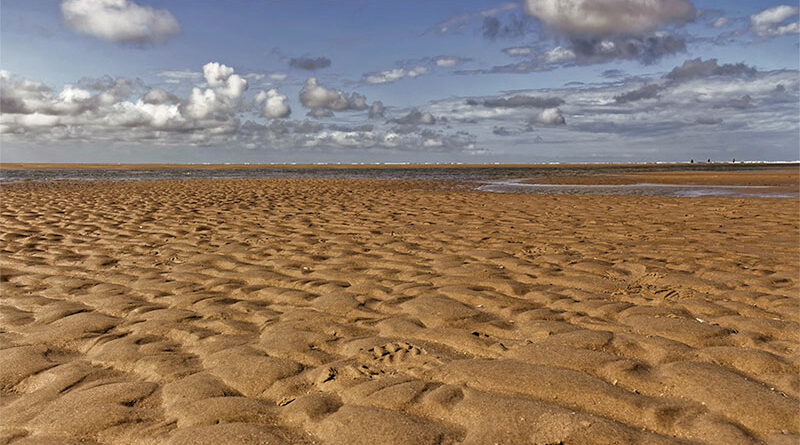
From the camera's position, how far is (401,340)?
3996 millimetres

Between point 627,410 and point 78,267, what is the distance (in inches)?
254

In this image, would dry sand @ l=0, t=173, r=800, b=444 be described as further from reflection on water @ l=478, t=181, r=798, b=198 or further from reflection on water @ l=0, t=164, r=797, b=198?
reflection on water @ l=0, t=164, r=797, b=198

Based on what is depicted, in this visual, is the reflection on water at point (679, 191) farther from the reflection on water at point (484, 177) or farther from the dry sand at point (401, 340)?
the dry sand at point (401, 340)

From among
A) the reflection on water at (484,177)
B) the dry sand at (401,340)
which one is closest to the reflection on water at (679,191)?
the reflection on water at (484,177)

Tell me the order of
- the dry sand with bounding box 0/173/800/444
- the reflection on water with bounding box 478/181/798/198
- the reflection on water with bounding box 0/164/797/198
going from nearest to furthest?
the dry sand with bounding box 0/173/800/444
the reflection on water with bounding box 478/181/798/198
the reflection on water with bounding box 0/164/797/198

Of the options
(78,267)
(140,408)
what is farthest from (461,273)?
(78,267)

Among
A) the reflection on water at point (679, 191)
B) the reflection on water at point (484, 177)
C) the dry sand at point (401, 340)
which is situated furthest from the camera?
the reflection on water at point (484, 177)

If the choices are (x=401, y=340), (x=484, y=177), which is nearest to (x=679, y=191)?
(x=401, y=340)

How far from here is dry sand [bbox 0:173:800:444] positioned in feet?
9.09

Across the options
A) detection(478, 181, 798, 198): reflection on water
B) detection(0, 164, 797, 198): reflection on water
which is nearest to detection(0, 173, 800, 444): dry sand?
detection(478, 181, 798, 198): reflection on water

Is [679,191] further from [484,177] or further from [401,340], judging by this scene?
[484,177]

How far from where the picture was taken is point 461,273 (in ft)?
20.1

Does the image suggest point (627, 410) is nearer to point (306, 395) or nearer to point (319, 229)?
point (306, 395)

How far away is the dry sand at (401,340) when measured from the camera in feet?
9.09
